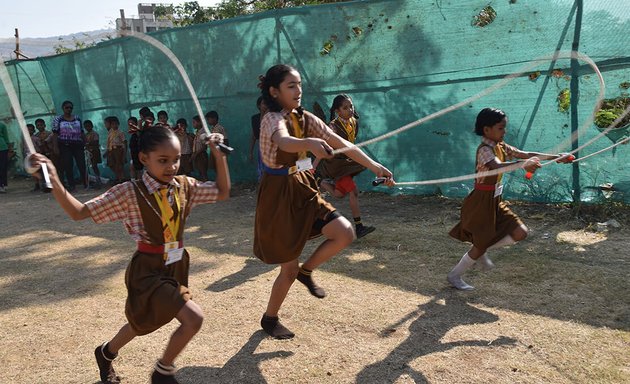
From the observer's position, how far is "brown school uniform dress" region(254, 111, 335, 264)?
387 cm

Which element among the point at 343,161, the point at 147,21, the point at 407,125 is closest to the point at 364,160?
the point at 407,125

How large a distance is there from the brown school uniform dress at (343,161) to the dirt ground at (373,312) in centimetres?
83

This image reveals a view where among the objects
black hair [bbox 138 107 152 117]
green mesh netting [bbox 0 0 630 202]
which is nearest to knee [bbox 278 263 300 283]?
green mesh netting [bbox 0 0 630 202]

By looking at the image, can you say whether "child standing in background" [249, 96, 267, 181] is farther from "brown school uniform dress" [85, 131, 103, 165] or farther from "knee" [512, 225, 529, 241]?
"knee" [512, 225, 529, 241]

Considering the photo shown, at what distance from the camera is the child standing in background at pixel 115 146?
12133 mm

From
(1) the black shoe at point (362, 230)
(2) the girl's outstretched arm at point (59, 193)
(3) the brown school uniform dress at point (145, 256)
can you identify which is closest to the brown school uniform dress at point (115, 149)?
(1) the black shoe at point (362, 230)

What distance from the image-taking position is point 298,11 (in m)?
9.29

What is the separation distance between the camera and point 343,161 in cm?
678

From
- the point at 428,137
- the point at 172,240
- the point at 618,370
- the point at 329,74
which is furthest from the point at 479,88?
the point at 172,240

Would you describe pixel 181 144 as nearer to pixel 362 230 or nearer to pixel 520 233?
pixel 362 230

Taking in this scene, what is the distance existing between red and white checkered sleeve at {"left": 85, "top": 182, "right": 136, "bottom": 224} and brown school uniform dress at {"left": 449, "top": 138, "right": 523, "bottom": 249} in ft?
9.27

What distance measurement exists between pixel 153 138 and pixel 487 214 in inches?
111

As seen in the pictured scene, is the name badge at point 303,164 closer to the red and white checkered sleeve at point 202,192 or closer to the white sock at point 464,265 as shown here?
the red and white checkered sleeve at point 202,192

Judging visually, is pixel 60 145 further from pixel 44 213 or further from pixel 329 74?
pixel 329 74
